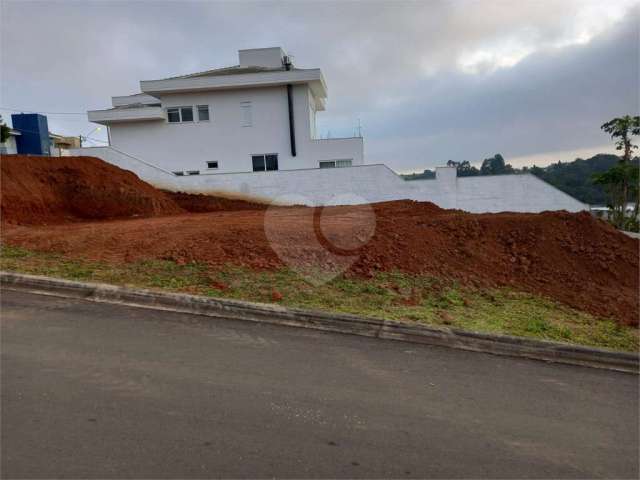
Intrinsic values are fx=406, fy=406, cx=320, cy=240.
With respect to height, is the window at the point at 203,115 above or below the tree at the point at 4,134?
below

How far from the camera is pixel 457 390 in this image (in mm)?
3756

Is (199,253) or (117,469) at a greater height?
(199,253)

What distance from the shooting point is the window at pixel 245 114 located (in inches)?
807

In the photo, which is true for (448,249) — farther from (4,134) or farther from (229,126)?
(4,134)

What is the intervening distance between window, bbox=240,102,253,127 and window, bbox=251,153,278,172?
1.70 metres

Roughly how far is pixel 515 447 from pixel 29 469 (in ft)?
10.8

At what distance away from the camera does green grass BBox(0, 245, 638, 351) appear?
5.23 meters

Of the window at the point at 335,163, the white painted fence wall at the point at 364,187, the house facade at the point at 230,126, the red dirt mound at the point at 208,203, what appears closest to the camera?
the white painted fence wall at the point at 364,187

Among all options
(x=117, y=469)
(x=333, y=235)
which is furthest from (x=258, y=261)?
(x=117, y=469)

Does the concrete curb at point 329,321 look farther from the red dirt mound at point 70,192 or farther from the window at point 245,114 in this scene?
the window at point 245,114

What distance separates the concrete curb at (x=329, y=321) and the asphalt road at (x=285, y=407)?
20 centimetres

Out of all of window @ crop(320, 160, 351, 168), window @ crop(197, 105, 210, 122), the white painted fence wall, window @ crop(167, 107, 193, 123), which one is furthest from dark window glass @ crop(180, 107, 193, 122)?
window @ crop(320, 160, 351, 168)

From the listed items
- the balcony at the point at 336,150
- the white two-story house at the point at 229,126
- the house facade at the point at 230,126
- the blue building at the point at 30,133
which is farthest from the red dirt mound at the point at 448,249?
the blue building at the point at 30,133

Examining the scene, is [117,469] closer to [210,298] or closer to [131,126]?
[210,298]
